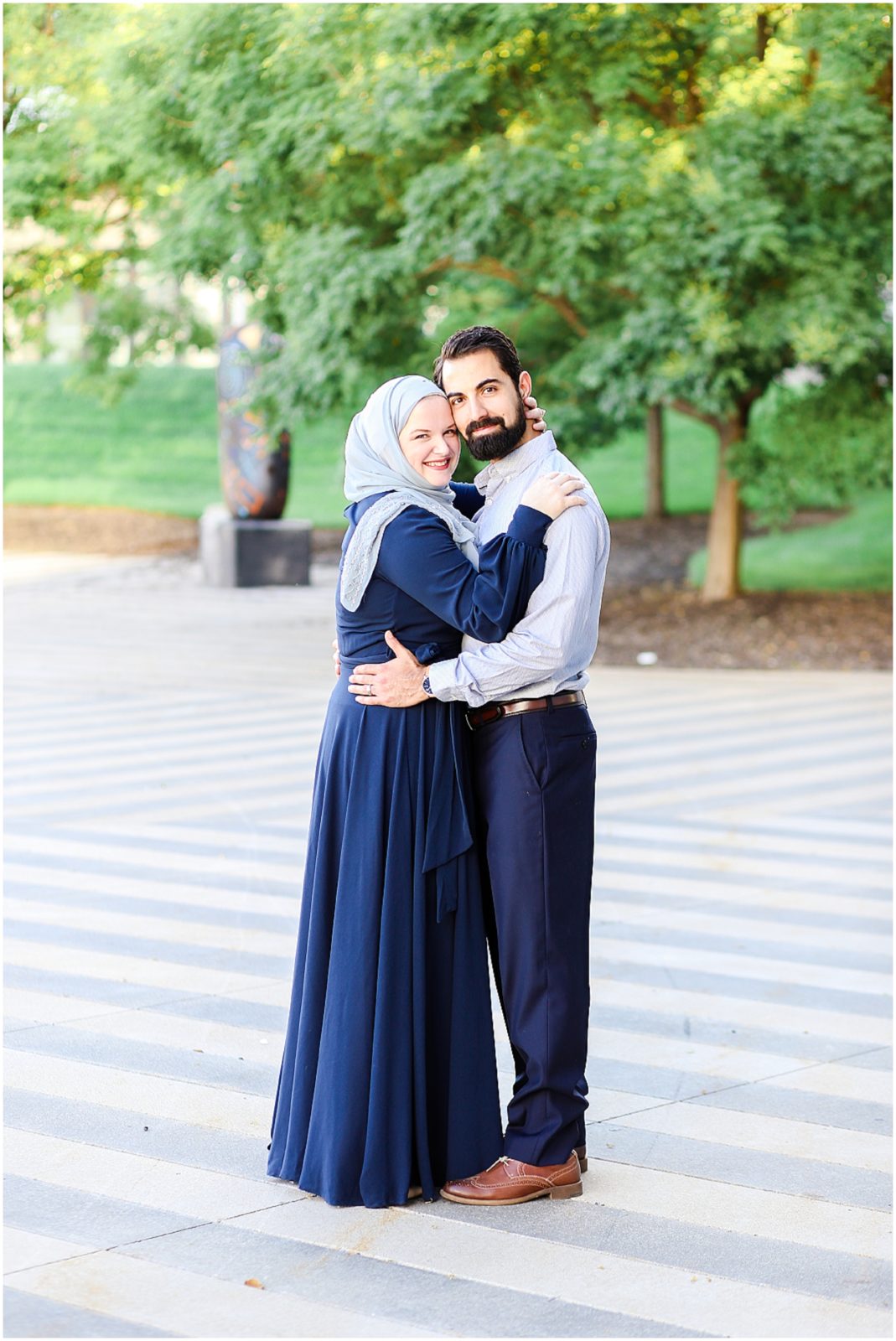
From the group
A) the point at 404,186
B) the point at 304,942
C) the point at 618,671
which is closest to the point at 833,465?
the point at 618,671

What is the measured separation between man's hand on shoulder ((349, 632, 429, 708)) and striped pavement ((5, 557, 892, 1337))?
1166mm

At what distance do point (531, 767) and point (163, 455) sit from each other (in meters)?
29.3

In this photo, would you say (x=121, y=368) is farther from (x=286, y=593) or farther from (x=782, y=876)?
(x=782, y=876)

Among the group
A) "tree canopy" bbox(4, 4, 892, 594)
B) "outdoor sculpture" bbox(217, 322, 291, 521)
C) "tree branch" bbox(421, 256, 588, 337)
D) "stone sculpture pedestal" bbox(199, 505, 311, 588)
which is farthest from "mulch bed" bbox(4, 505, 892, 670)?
"outdoor sculpture" bbox(217, 322, 291, 521)

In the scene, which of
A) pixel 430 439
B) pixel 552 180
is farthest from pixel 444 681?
pixel 552 180

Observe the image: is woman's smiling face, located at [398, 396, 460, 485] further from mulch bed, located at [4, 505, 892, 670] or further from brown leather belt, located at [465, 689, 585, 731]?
mulch bed, located at [4, 505, 892, 670]

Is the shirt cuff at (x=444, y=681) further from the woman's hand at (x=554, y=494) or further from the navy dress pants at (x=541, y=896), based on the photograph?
the woman's hand at (x=554, y=494)

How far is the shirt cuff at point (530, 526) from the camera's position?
396 cm

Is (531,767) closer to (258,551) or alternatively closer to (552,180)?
(552,180)

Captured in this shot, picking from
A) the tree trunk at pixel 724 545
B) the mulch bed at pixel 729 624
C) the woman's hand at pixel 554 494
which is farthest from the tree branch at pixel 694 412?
the woman's hand at pixel 554 494

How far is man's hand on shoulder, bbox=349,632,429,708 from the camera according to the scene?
405 cm

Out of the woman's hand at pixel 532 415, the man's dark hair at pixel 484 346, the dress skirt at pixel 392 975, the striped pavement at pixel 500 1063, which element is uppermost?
the man's dark hair at pixel 484 346

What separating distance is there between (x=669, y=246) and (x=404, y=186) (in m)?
2.37

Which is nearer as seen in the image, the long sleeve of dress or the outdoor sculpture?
the long sleeve of dress
